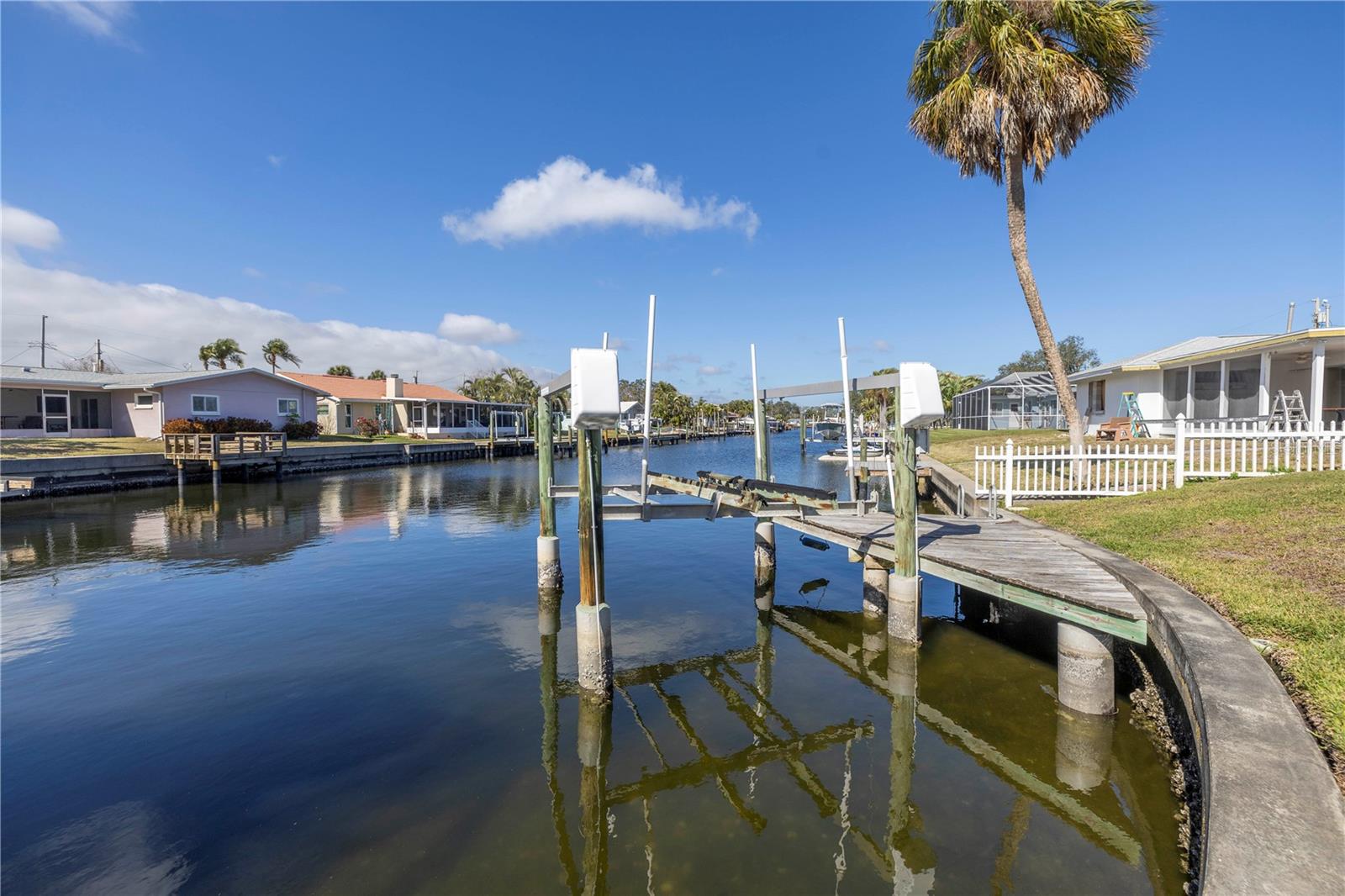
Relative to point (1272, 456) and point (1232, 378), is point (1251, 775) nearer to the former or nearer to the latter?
point (1272, 456)

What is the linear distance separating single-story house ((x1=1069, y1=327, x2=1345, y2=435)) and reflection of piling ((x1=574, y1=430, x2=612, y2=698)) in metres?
19.2

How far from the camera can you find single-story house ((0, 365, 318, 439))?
104ft

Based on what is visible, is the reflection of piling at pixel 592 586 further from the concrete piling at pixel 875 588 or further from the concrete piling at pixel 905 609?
the concrete piling at pixel 875 588

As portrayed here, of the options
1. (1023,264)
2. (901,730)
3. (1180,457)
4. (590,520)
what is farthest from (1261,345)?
(590,520)

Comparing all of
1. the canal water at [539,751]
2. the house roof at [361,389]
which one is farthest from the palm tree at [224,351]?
the canal water at [539,751]

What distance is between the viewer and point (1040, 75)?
608 inches

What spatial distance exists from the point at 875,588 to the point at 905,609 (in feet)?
6.40

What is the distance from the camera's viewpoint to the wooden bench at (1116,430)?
2453cm

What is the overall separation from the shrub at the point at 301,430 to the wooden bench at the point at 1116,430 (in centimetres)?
4469

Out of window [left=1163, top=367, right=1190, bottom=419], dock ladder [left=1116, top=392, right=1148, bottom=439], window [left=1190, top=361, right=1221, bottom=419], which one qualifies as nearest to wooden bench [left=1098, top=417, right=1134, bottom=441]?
dock ladder [left=1116, top=392, right=1148, bottom=439]

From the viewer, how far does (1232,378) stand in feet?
79.8

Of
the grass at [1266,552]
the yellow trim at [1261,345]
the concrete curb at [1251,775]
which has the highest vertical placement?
the yellow trim at [1261,345]

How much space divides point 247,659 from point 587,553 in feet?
17.1

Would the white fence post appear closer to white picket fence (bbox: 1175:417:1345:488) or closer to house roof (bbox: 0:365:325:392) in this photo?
white picket fence (bbox: 1175:417:1345:488)
